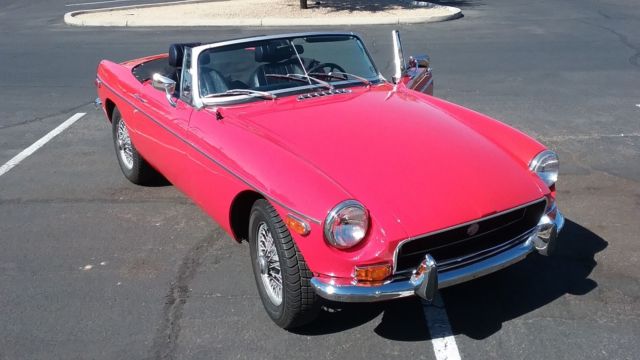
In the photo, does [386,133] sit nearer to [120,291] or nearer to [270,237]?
[270,237]

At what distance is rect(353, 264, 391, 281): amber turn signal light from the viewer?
3.31 m

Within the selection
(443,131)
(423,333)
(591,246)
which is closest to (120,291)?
(423,333)

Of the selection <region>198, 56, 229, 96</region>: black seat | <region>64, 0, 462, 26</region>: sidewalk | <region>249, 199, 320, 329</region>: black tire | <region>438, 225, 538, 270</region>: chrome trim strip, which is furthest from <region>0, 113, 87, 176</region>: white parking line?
<region>64, 0, 462, 26</region>: sidewalk

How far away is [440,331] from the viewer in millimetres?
3793

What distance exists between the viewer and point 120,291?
4309mm

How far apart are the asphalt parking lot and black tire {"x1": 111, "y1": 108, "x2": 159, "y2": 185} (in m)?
0.10

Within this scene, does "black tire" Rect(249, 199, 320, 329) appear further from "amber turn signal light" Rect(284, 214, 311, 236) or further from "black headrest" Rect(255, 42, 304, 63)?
"black headrest" Rect(255, 42, 304, 63)

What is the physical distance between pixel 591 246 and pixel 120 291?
3.29 m

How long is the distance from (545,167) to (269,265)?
1751mm

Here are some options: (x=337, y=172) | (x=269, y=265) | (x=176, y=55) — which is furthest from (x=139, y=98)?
(x=337, y=172)

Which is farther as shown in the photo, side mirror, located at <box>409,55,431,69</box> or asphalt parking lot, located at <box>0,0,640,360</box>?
side mirror, located at <box>409,55,431,69</box>

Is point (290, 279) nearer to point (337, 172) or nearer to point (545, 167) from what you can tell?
point (337, 172)

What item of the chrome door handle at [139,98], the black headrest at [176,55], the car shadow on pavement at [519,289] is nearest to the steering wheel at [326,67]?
the black headrest at [176,55]

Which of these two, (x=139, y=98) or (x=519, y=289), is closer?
(x=519, y=289)
